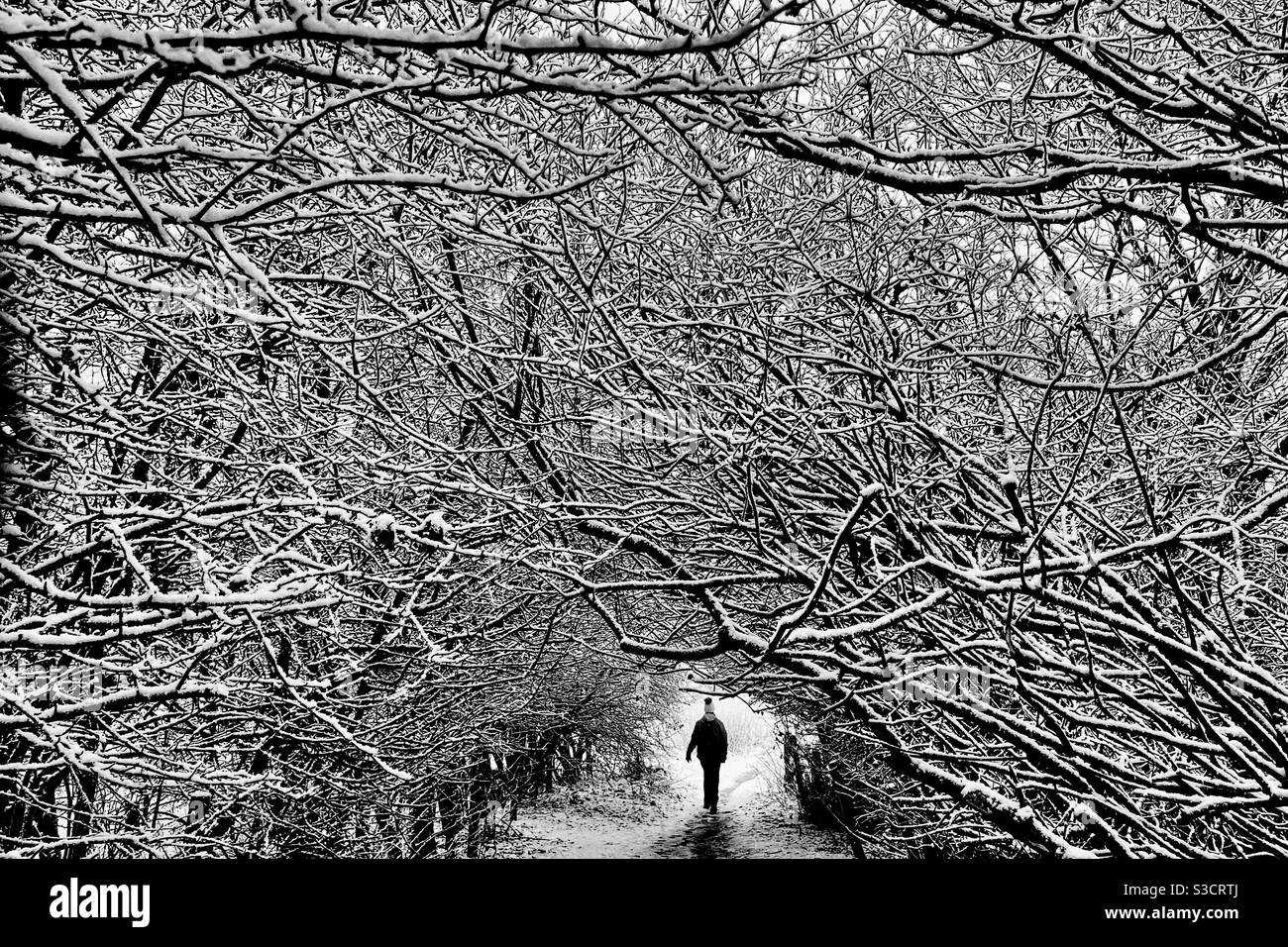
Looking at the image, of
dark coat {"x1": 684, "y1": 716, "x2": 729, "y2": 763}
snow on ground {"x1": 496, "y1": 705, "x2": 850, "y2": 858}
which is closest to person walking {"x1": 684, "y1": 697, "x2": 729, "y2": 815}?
dark coat {"x1": 684, "y1": 716, "x2": 729, "y2": 763}

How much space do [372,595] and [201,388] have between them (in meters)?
1.73

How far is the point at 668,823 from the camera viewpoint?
17734 mm

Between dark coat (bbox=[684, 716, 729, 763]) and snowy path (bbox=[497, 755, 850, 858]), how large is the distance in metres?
1.30

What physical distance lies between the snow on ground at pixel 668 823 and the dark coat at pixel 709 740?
130 cm

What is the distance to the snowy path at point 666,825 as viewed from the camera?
45.7ft

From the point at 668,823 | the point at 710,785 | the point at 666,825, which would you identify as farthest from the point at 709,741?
the point at 668,823

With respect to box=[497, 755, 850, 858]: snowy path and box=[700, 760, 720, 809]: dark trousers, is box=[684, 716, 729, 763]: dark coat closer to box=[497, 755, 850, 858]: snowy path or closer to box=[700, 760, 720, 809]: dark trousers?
box=[700, 760, 720, 809]: dark trousers

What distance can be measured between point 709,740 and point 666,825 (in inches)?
130

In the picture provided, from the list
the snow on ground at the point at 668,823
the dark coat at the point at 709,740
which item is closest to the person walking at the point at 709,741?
the dark coat at the point at 709,740

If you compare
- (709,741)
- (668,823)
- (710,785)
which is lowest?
(668,823)

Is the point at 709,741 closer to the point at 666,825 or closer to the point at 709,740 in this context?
the point at 709,740

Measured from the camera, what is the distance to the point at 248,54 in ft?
7.83

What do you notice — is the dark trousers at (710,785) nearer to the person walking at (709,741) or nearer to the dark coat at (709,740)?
the person walking at (709,741)
